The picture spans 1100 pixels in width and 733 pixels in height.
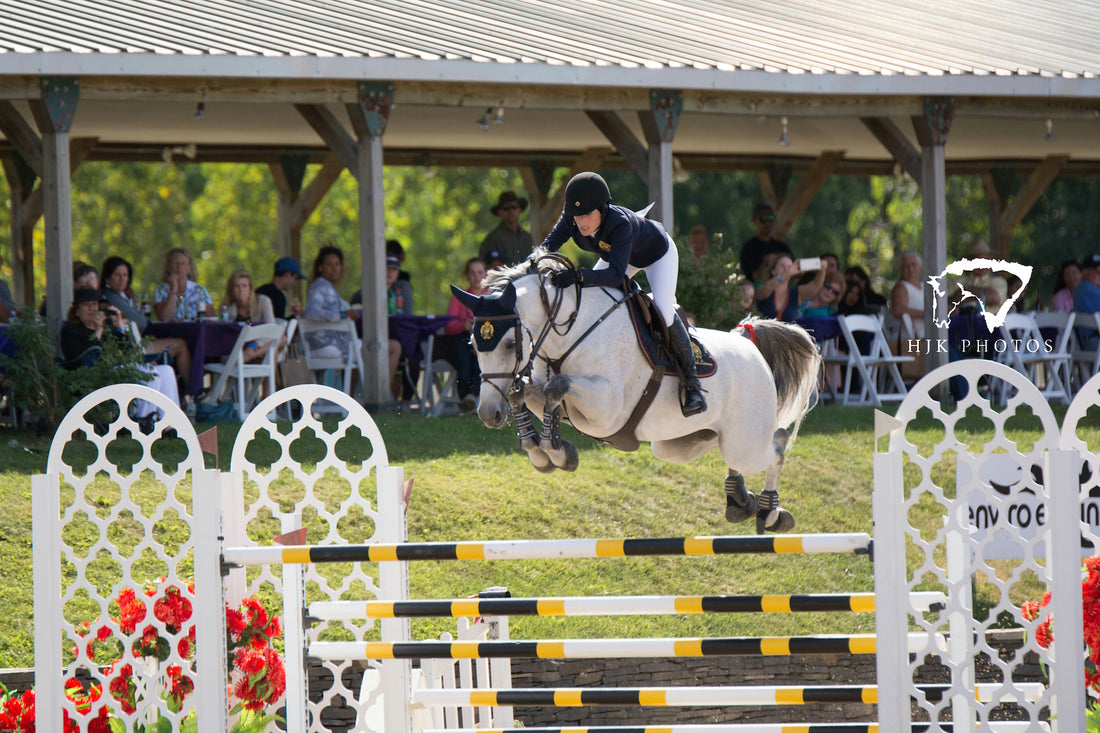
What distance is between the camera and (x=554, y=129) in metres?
13.3

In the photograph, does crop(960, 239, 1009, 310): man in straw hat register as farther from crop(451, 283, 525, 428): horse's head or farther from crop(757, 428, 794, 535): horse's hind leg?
crop(451, 283, 525, 428): horse's head

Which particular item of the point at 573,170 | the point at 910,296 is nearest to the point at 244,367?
the point at 910,296

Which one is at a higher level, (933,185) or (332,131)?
(332,131)

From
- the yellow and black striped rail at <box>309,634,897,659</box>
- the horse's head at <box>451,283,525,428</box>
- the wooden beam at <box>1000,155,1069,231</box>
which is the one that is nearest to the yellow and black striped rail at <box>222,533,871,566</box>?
the yellow and black striped rail at <box>309,634,897,659</box>

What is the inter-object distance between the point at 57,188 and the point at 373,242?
228 centimetres

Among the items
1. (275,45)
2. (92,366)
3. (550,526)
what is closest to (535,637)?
(550,526)

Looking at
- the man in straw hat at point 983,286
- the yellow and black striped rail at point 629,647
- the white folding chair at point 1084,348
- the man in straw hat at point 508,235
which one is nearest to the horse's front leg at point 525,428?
the yellow and black striped rail at point 629,647

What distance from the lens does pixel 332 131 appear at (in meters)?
10.7

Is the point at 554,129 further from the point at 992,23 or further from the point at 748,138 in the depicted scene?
the point at 992,23

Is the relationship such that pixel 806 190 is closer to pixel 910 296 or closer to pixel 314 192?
pixel 910 296

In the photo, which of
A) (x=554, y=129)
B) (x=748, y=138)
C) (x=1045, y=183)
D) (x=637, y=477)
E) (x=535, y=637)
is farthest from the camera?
(x=1045, y=183)

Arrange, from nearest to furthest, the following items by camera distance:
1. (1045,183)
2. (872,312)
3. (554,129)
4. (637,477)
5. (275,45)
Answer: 1. (637,477)
2. (275,45)
3. (872,312)
4. (554,129)
5. (1045,183)

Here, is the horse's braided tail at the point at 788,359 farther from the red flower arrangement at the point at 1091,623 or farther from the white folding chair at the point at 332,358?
the white folding chair at the point at 332,358

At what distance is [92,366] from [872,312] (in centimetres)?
683
